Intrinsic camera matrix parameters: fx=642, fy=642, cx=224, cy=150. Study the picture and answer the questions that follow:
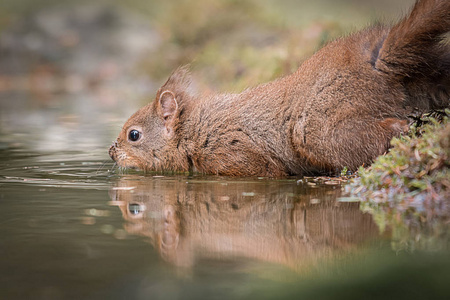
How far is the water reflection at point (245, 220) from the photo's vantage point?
3.96 meters

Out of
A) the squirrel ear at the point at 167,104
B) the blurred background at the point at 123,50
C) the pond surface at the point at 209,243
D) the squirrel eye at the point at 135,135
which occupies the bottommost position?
the pond surface at the point at 209,243

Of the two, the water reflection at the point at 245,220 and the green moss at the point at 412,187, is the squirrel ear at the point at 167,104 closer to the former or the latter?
the water reflection at the point at 245,220

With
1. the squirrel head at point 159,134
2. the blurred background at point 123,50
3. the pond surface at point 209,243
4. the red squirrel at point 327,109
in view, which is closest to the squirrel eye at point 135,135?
the squirrel head at point 159,134

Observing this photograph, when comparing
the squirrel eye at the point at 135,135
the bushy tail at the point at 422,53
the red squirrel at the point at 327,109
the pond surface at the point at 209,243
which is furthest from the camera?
the squirrel eye at the point at 135,135

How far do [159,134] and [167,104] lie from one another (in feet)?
1.31

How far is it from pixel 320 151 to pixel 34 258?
12.1 feet

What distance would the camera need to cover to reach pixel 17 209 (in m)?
5.40

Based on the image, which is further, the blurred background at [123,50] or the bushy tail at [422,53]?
the blurred background at [123,50]

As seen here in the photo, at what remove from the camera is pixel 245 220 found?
16.1 feet

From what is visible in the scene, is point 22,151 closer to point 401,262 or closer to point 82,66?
point 401,262

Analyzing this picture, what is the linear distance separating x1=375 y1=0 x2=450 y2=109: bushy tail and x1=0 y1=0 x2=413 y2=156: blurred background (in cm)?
75

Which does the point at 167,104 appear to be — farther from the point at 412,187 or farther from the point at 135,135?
the point at 412,187

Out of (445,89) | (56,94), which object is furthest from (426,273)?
(56,94)

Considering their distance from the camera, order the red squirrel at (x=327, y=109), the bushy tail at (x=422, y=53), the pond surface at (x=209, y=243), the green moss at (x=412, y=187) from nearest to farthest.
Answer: the pond surface at (x=209, y=243), the green moss at (x=412, y=187), the bushy tail at (x=422, y=53), the red squirrel at (x=327, y=109)
